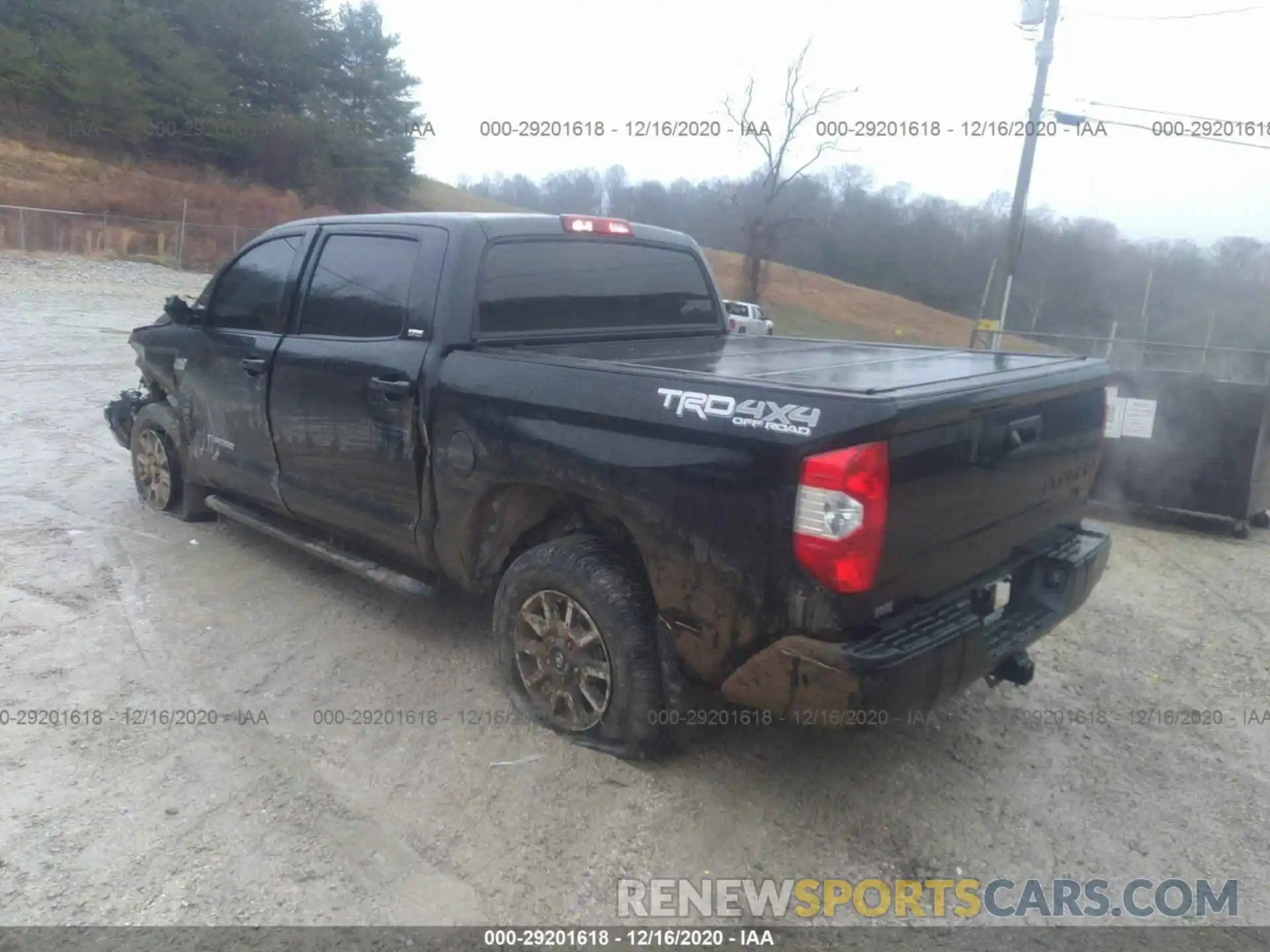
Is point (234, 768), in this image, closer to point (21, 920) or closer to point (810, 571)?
point (21, 920)

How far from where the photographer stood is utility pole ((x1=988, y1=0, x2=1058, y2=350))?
47.3 feet

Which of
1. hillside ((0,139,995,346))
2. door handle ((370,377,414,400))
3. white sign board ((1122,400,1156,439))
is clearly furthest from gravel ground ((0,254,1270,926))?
hillside ((0,139,995,346))

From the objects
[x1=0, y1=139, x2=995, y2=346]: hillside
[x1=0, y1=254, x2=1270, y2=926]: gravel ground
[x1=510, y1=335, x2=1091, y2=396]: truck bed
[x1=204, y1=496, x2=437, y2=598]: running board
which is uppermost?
[x1=0, y1=139, x2=995, y2=346]: hillside

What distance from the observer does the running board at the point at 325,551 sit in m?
4.37

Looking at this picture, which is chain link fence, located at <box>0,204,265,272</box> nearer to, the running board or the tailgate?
the running board

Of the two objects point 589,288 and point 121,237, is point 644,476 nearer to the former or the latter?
point 589,288

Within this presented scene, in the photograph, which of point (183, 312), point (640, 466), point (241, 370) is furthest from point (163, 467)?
point (640, 466)

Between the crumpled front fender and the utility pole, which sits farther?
the utility pole

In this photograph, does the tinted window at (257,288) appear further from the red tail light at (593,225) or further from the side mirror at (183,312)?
the red tail light at (593,225)

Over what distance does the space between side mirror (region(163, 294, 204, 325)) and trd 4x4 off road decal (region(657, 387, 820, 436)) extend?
3.66 m

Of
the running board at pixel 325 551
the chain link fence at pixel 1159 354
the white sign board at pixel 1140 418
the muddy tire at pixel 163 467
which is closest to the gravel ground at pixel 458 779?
the running board at pixel 325 551

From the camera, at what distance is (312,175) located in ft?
132

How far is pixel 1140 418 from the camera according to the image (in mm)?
7906

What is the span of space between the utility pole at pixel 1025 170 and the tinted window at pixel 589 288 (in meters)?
10.6
